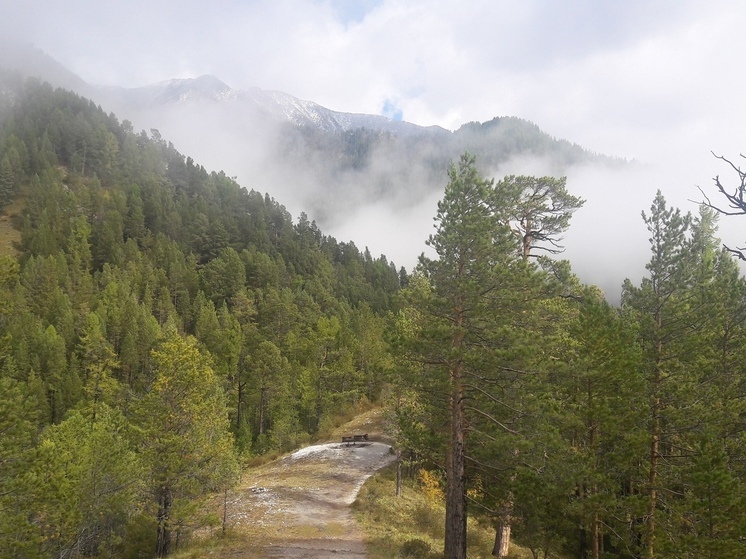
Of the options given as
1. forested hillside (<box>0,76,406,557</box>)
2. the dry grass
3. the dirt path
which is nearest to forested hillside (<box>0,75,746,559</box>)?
forested hillside (<box>0,76,406,557</box>)

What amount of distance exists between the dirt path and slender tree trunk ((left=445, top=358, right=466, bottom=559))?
424cm

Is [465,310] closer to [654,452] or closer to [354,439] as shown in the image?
[654,452]

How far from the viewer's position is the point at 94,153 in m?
122

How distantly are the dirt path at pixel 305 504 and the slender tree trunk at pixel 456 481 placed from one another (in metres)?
4.24

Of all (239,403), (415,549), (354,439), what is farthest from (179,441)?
(239,403)

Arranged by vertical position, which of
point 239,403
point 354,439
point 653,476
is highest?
point 653,476

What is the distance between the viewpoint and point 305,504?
79.6 feet

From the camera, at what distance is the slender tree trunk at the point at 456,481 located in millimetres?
14074

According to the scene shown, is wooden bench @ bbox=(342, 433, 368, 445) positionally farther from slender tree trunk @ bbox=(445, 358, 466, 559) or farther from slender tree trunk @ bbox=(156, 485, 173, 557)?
slender tree trunk @ bbox=(445, 358, 466, 559)

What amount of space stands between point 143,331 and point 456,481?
54.3 metres

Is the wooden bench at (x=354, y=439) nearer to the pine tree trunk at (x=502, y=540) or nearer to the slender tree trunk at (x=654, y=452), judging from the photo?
the pine tree trunk at (x=502, y=540)

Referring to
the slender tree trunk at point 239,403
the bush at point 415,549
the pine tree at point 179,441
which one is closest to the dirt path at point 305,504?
the bush at point 415,549

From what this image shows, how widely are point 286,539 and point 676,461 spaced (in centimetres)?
1527

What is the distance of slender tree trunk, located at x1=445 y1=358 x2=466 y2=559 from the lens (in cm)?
1407
